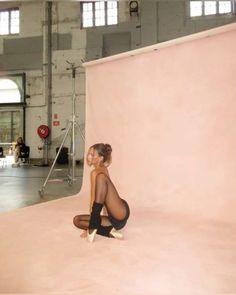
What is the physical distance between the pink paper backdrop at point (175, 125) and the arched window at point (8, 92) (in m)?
7.49

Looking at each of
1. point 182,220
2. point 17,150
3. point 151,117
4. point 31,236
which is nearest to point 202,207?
point 182,220

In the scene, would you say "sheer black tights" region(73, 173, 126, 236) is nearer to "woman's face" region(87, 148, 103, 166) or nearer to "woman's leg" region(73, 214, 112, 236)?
"woman's leg" region(73, 214, 112, 236)

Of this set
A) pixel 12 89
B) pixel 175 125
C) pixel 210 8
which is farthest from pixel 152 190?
pixel 12 89

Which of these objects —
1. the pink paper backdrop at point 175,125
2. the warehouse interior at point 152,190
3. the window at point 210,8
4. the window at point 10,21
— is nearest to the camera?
the warehouse interior at point 152,190

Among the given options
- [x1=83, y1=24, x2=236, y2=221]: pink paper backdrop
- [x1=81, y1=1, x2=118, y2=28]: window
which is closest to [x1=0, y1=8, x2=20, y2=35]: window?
[x1=81, y1=1, x2=118, y2=28]: window

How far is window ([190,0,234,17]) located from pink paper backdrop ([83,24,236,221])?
249 inches

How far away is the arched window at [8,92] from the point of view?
10.7 meters

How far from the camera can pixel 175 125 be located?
3.23m

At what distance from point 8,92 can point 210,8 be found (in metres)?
6.81

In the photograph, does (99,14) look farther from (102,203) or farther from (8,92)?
(102,203)

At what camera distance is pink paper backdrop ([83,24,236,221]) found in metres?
2.92

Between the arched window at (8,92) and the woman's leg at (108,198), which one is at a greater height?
the arched window at (8,92)

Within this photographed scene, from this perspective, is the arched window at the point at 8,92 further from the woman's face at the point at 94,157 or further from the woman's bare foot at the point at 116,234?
the woman's bare foot at the point at 116,234

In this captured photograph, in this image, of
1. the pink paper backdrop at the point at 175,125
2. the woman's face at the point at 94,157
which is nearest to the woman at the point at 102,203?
the woman's face at the point at 94,157
